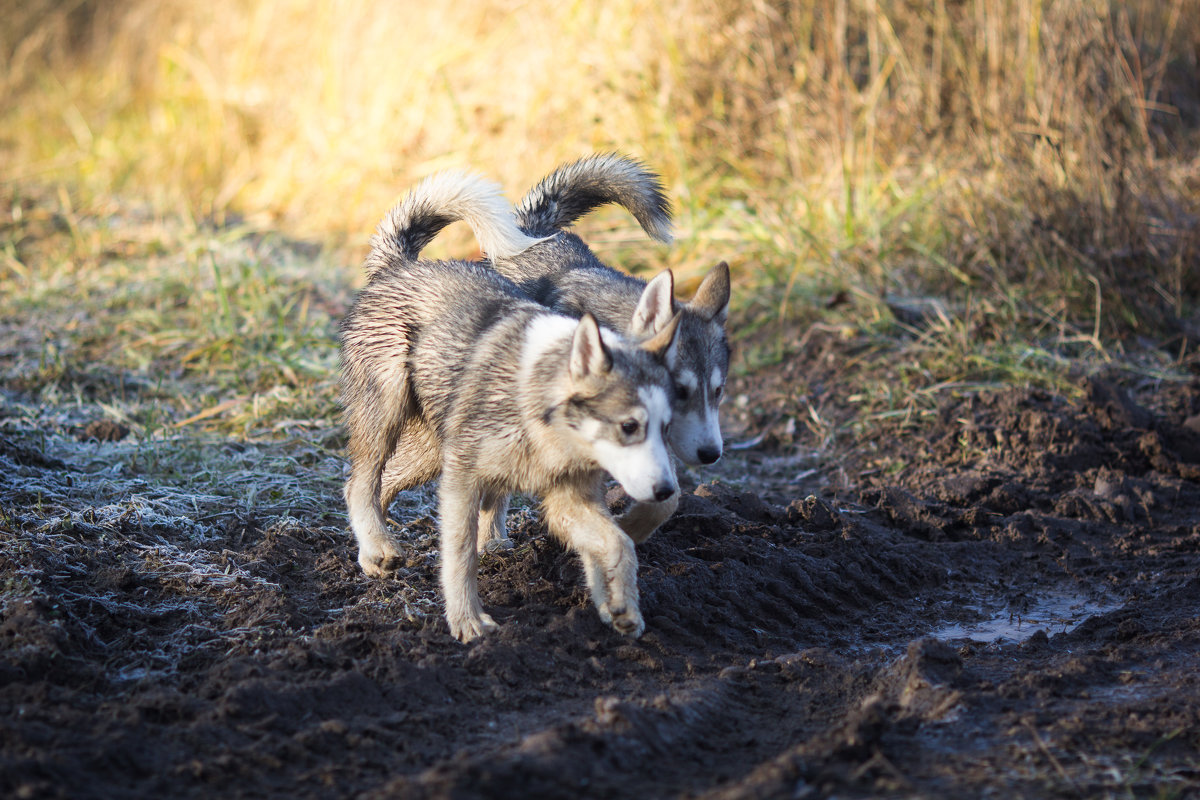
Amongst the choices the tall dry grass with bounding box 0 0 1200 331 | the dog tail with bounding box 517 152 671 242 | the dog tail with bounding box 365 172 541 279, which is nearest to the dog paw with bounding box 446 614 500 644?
the dog tail with bounding box 365 172 541 279

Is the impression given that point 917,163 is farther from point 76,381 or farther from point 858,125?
point 76,381

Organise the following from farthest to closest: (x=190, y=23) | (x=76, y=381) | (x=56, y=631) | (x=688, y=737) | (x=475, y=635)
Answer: (x=190, y=23) → (x=76, y=381) → (x=475, y=635) → (x=56, y=631) → (x=688, y=737)

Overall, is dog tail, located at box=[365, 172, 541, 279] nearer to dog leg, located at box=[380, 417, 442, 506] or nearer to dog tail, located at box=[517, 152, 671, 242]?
dog tail, located at box=[517, 152, 671, 242]

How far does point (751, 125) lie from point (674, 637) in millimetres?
6012

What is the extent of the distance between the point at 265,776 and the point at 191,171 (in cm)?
1002

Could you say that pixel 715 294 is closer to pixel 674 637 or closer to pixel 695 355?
pixel 695 355

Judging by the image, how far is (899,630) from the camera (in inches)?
174

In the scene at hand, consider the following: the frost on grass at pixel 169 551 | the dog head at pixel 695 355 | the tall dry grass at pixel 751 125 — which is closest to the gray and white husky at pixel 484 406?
the dog head at pixel 695 355

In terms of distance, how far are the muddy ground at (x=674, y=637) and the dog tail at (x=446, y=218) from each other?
1269 millimetres

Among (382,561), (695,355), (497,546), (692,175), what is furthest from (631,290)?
(692,175)

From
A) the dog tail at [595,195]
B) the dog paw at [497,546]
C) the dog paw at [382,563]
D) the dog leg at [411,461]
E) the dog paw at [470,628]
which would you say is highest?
the dog tail at [595,195]

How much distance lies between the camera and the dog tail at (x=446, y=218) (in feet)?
15.8

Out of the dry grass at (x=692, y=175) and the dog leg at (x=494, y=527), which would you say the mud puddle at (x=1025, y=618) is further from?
the dry grass at (x=692, y=175)

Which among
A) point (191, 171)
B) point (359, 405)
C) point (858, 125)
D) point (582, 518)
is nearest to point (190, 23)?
point (191, 171)
